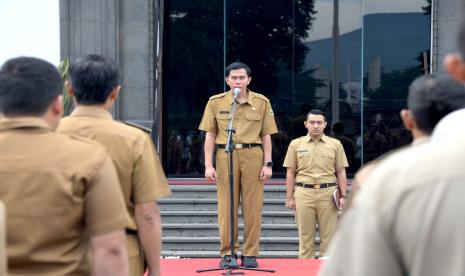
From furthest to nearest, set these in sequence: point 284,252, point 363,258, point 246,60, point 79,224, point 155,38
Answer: point 246,60
point 155,38
point 284,252
point 79,224
point 363,258

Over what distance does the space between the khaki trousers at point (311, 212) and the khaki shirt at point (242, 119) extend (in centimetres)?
104

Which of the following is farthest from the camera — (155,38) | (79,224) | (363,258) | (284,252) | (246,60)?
(246,60)

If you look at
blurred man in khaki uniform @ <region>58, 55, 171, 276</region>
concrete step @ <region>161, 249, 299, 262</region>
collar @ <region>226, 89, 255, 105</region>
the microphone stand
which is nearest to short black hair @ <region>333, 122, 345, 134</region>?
concrete step @ <region>161, 249, 299, 262</region>

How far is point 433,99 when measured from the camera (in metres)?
2.61

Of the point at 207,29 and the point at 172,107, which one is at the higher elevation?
the point at 207,29

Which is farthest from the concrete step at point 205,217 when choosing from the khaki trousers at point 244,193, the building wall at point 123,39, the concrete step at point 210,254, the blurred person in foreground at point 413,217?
the blurred person in foreground at point 413,217

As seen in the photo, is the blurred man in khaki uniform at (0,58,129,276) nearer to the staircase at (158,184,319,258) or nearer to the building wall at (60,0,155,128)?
the staircase at (158,184,319,258)

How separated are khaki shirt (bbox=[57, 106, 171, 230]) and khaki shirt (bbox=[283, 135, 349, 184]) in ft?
17.7

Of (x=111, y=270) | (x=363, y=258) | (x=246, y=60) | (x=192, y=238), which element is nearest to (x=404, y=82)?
(x=246, y=60)

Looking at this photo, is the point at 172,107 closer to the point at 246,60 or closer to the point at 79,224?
the point at 246,60

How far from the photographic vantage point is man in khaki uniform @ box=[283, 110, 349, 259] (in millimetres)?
9273

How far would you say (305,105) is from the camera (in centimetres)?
1456

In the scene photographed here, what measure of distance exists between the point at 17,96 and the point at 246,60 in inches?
449

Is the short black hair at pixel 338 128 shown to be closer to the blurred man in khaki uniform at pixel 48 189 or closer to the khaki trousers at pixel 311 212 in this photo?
the khaki trousers at pixel 311 212
